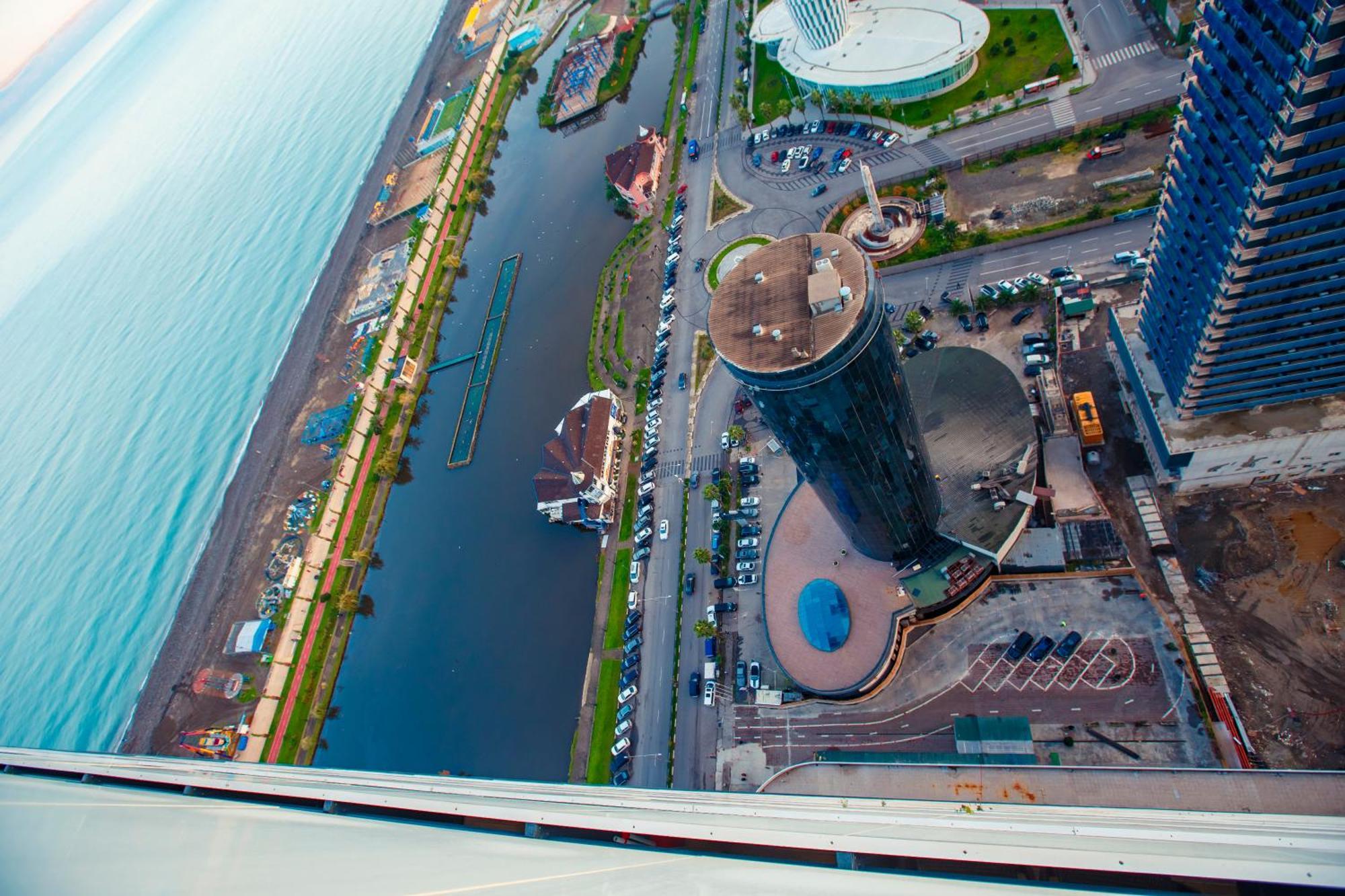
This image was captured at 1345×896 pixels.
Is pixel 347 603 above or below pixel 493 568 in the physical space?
below

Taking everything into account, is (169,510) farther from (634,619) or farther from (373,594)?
(634,619)

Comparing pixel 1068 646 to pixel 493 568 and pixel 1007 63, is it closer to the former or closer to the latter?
pixel 493 568

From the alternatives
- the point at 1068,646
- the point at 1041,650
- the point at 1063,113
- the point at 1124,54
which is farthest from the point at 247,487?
→ the point at 1124,54

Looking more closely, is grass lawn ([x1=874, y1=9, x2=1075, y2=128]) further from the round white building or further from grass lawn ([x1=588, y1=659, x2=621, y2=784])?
grass lawn ([x1=588, y1=659, x2=621, y2=784])

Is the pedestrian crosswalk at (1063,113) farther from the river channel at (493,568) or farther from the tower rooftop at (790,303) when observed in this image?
the river channel at (493,568)

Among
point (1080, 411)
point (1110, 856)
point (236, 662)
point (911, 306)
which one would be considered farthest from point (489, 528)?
point (1110, 856)

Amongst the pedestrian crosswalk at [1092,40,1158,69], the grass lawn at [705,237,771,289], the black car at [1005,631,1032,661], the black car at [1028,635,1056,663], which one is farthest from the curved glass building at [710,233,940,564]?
the pedestrian crosswalk at [1092,40,1158,69]

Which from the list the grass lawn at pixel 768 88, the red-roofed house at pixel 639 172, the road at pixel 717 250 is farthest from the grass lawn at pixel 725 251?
the grass lawn at pixel 768 88
